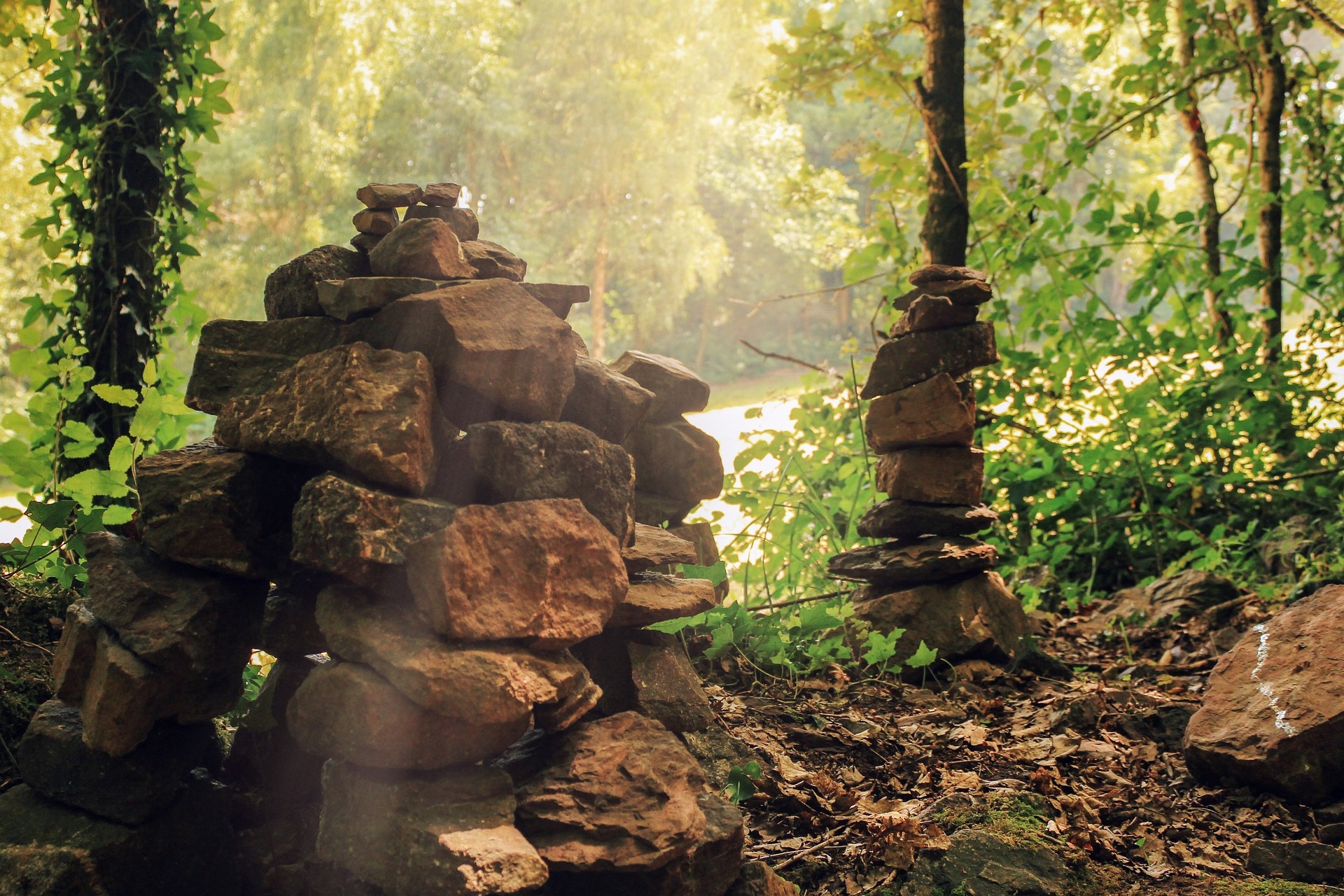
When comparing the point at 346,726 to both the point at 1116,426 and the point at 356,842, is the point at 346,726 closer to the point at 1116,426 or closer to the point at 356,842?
the point at 356,842

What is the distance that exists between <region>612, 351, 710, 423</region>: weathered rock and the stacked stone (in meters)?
0.87

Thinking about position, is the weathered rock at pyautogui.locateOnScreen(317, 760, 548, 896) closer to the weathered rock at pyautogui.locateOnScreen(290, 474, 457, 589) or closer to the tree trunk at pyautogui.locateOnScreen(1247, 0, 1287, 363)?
the weathered rock at pyautogui.locateOnScreen(290, 474, 457, 589)

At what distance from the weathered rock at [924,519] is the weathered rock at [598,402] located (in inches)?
78.7

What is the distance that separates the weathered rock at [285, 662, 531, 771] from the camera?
205cm

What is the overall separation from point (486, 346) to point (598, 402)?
507 millimetres

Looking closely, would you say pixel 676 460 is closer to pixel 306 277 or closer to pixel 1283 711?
pixel 306 277

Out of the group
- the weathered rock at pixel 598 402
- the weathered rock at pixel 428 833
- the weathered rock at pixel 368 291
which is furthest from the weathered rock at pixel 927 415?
the weathered rock at pixel 428 833

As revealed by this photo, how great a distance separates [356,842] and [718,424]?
16064mm

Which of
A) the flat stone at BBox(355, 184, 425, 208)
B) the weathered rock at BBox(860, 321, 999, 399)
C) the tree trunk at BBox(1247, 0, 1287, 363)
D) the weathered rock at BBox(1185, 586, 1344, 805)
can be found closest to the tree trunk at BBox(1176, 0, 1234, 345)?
the tree trunk at BBox(1247, 0, 1287, 363)

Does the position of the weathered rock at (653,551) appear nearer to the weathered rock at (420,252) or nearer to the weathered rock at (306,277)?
the weathered rock at (420,252)

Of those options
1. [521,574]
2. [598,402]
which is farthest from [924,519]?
[521,574]

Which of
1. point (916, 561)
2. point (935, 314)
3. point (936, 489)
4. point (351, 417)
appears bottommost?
point (351, 417)

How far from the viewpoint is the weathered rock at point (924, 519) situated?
429 cm

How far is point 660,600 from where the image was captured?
271 cm
